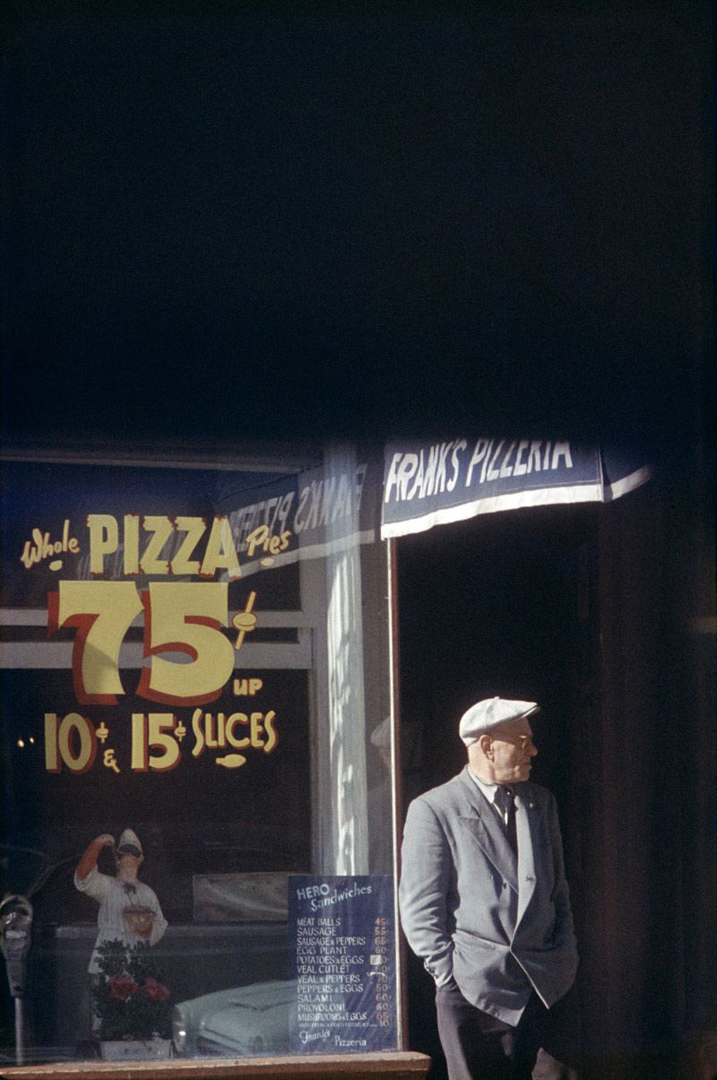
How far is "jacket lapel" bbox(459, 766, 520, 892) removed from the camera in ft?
13.4

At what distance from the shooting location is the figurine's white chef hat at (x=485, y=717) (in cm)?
412

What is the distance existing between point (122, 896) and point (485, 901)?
111 centimetres

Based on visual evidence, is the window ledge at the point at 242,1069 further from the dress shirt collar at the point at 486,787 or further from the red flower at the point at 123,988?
the dress shirt collar at the point at 486,787

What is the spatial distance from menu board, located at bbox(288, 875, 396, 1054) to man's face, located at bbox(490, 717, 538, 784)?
491 millimetres

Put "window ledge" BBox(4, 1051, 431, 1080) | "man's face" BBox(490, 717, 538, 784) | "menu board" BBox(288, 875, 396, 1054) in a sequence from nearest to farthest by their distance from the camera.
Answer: "window ledge" BBox(4, 1051, 431, 1080)
"menu board" BBox(288, 875, 396, 1054)
"man's face" BBox(490, 717, 538, 784)

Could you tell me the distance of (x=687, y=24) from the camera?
4301 mm

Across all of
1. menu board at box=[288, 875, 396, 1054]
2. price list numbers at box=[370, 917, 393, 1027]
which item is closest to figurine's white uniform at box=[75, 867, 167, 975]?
menu board at box=[288, 875, 396, 1054]

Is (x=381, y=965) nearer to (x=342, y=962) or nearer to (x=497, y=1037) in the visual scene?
(x=342, y=962)

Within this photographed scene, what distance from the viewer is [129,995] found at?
157 inches

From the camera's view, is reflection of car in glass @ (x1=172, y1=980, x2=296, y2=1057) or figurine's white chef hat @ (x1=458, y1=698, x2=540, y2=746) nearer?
reflection of car in glass @ (x1=172, y1=980, x2=296, y2=1057)

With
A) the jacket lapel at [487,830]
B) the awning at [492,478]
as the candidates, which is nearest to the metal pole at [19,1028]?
the jacket lapel at [487,830]

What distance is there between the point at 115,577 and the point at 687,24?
257 cm

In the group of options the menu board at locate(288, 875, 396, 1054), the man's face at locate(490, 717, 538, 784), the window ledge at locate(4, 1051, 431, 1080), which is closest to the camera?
the window ledge at locate(4, 1051, 431, 1080)

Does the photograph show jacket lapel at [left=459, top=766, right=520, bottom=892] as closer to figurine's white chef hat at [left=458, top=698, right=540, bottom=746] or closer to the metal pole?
figurine's white chef hat at [left=458, top=698, right=540, bottom=746]
